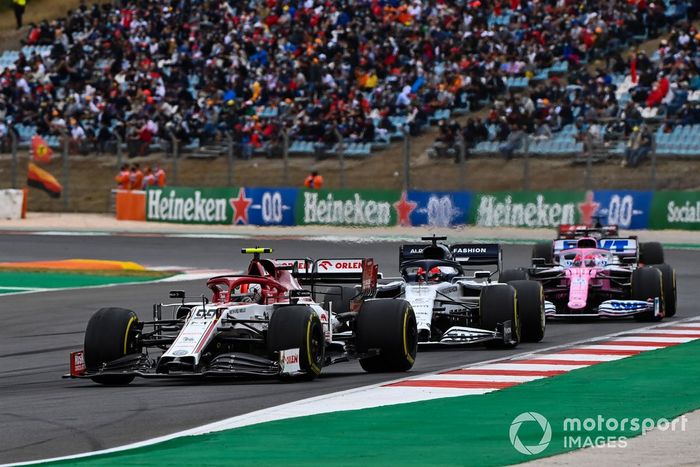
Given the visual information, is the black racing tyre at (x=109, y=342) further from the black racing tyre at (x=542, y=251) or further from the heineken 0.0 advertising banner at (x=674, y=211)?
the heineken 0.0 advertising banner at (x=674, y=211)

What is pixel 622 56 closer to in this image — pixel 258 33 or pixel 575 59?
pixel 575 59

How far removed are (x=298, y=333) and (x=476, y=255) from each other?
643cm

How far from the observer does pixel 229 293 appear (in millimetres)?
13891

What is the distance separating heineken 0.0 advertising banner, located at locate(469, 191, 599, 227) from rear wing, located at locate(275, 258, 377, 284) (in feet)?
74.8

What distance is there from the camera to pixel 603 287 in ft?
67.5

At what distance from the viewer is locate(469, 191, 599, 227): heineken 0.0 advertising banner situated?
124ft

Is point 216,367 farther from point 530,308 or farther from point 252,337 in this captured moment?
point 530,308

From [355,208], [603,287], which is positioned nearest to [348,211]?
[355,208]

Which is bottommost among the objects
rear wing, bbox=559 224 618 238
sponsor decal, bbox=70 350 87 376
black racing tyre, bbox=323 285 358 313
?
sponsor decal, bbox=70 350 87 376

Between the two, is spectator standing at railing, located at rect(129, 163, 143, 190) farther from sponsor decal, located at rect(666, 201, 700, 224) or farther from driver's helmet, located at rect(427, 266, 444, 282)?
driver's helmet, located at rect(427, 266, 444, 282)

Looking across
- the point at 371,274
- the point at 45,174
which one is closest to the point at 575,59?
the point at 45,174

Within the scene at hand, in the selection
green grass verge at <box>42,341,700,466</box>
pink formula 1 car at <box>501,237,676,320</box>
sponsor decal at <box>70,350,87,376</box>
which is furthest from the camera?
pink formula 1 car at <box>501,237,676,320</box>

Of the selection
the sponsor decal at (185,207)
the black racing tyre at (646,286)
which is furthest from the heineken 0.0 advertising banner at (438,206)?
the black racing tyre at (646,286)

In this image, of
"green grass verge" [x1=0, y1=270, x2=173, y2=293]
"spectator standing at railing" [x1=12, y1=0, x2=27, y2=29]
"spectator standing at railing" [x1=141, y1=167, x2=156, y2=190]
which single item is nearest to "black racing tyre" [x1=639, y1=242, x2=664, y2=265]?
"green grass verge" [x1=0, y1=270, x2=173, y2=293]
